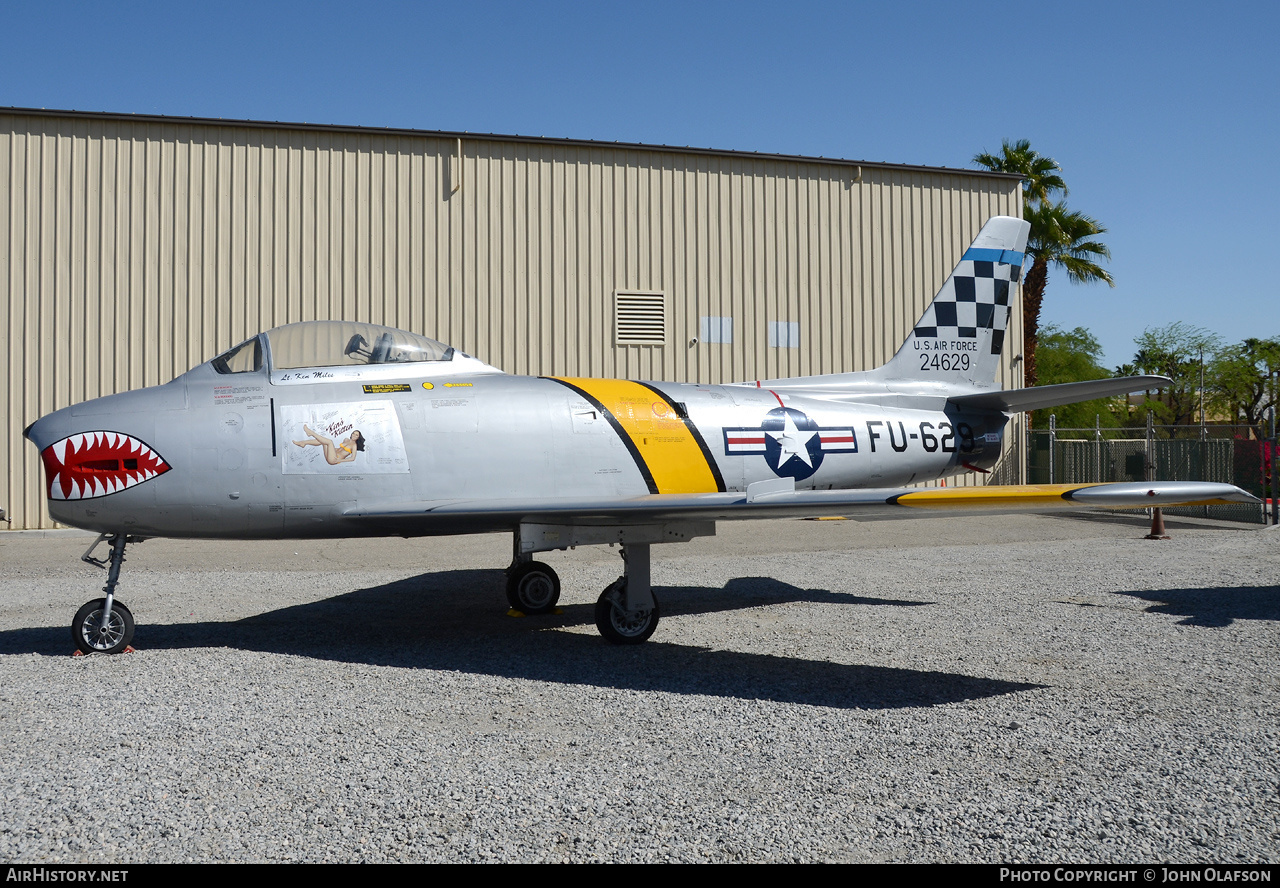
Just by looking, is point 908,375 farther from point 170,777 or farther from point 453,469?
point 170,777

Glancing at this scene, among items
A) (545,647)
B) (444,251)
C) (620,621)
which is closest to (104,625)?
(545,647)

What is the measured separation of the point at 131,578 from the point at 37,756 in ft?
22.5

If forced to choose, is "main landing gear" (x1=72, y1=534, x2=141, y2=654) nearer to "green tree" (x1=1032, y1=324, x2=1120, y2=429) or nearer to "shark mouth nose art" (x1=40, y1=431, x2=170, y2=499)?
"shark mouth nose art" (x1=40, y1=431, x2=170, y2=499)

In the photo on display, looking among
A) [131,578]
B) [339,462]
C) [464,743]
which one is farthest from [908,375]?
[131,578]

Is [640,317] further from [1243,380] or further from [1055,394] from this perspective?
[1243,380]

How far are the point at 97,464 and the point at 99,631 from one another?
3.90ft

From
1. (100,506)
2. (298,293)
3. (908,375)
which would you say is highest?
(298,293)

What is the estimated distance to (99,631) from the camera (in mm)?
5832

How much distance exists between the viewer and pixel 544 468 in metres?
6.53

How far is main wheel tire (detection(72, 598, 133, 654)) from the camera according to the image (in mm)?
5809

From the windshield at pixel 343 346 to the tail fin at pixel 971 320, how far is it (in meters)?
4.74

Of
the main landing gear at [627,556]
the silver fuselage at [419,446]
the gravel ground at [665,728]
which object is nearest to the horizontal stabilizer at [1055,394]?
the silver fuselage at [419,446]

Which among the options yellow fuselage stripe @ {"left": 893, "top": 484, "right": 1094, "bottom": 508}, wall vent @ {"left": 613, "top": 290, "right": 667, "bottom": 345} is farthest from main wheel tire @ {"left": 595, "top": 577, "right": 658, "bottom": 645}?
wall vent @ {"left": 613, "top": 290, "right": 667, "bottom": 345}

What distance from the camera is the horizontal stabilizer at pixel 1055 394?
700cm
